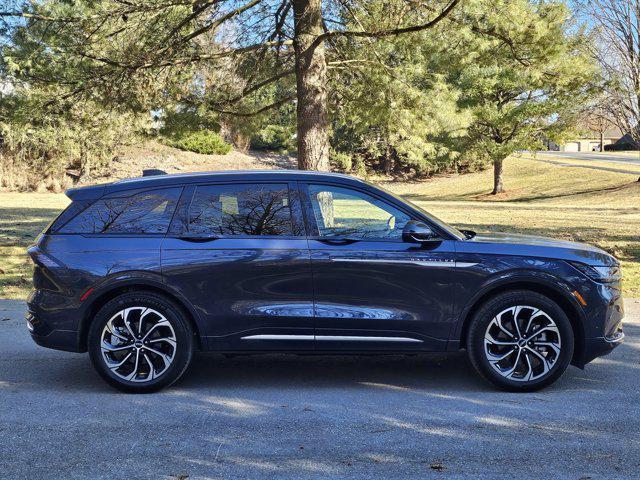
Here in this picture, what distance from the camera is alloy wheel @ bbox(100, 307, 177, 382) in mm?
5152

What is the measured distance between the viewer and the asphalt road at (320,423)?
152 inches

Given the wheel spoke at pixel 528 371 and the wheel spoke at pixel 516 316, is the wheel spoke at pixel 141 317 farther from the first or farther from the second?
the wheel spoke at pixel 528 371

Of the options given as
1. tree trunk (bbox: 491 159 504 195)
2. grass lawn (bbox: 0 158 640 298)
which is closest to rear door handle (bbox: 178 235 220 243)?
grass lawn (bbox: 0 158 640 298)

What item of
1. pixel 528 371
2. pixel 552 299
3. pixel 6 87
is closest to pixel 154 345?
pixel 528 371

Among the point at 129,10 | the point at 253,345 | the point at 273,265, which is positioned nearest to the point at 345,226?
the point at 273,265

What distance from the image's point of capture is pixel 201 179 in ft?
17.8

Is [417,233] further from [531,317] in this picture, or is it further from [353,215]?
[531,317]

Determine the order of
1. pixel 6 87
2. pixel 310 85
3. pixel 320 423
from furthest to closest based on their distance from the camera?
pixel 6 87
pixel 310 85
pixel 320 423

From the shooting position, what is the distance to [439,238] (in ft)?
17.0

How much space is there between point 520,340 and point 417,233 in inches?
44.4

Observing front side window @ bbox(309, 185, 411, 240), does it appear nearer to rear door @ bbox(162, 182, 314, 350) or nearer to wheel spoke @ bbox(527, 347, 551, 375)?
rear door @ bbox(162, 182, 314, 350)

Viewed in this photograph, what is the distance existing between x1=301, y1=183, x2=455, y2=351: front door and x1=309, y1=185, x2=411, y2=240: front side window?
112 mm

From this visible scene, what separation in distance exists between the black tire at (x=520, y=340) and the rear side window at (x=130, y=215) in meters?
2.54

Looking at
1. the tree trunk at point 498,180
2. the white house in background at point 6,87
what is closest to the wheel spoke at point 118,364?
the white house in background at point 6,87
